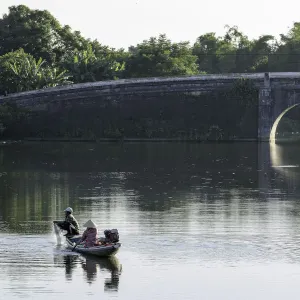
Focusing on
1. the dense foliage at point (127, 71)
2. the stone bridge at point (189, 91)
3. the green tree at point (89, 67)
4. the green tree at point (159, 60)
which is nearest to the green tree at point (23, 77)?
the dense foliage at point (127, 71)

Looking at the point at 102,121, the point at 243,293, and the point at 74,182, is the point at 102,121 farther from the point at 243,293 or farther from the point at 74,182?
the point at 243,293

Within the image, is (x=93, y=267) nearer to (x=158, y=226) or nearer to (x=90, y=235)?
(x=90, y=235)

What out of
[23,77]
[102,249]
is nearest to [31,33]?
[23,77]

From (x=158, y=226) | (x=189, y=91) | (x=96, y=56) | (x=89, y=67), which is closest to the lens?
(x=158, y=226)

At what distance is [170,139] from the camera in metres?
98.1

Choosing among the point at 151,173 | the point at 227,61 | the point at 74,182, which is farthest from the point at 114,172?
the point at 227,61

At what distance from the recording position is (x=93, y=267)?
99.7ft

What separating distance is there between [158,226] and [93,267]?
712 centimetres

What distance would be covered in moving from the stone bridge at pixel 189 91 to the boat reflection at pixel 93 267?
63.2 metres

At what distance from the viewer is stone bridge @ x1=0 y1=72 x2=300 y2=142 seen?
9356cm

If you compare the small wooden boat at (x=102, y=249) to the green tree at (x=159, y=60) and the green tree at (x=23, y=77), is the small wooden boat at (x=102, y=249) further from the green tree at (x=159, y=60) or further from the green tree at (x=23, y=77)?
the green tree at (x=159, y=60)

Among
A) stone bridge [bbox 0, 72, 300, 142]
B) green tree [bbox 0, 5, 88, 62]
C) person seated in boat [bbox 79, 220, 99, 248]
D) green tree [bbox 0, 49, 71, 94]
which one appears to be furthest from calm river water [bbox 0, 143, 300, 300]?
green tree [bbox 0, 5, 88, 62]

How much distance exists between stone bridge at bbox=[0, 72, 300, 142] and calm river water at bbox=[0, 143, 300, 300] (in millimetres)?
23952

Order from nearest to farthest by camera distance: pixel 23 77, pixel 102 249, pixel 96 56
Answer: pixel 102 249 → pixel 23 77 → pixel 96 56
